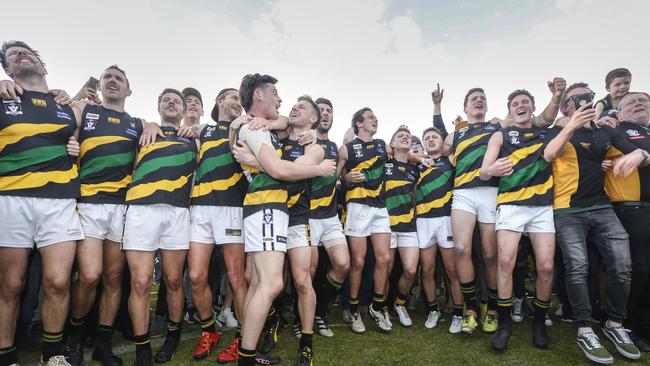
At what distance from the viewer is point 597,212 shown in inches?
166

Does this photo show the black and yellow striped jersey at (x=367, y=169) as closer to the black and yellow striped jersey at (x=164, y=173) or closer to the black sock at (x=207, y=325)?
the black and yellow striped jersey at (x=164, y=173)

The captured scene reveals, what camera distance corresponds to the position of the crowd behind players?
3400 millimetres

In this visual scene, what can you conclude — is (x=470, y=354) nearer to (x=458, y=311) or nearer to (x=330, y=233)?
(x=458, y=311)

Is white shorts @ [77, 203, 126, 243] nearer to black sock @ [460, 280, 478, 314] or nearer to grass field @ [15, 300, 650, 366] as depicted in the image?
grass field @ [15, 300, 650, 366]

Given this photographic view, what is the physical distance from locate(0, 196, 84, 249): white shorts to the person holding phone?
5606mm

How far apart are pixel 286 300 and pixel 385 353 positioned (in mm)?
2712

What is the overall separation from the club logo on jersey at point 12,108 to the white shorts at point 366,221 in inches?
168

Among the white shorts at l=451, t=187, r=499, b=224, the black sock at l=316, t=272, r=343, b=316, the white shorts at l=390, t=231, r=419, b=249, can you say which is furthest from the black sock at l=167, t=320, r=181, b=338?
the white shorts at l=451, t=187, r=499, b=224

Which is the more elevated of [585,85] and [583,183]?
[585,85]

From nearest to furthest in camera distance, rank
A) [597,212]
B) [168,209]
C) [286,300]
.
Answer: [168,209]
[597,212]
[286,300]

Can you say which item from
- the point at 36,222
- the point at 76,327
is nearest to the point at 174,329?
the point at 76,327

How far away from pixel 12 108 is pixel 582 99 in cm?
669

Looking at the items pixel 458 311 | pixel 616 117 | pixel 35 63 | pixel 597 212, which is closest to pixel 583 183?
pixel 597 212

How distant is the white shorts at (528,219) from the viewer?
14.0 ft
